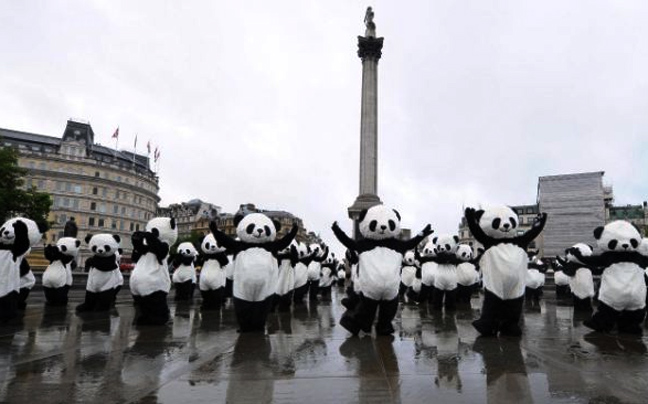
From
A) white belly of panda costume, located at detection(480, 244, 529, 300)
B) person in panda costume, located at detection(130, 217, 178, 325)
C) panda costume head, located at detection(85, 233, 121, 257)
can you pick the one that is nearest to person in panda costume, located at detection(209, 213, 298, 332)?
person in panda costume, located at detection(130, 217, 178, 325)

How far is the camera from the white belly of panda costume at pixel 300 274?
542 inches

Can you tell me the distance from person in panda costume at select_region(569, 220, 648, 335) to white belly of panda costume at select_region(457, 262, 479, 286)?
499 centimetres

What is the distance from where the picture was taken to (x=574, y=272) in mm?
12398

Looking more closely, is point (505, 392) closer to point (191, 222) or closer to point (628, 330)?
point (628, 330)

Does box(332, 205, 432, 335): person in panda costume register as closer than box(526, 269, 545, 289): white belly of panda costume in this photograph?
Yes

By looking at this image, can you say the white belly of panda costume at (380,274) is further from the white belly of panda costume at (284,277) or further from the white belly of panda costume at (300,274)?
the white belly of panda costume at (300,274)

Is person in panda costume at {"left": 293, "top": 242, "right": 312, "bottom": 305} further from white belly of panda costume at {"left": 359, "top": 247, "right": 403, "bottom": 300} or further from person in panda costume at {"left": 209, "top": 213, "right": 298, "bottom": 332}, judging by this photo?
white belly of panda costume at {"left": 359, "top": 247, "right": 403, "bottom": 300}

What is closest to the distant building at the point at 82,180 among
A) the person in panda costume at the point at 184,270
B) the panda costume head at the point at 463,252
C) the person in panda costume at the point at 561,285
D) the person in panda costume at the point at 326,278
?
the person in panda costume at the point at 326,278

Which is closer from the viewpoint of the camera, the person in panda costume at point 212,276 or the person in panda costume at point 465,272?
→ the person in panda costume at point 212,276

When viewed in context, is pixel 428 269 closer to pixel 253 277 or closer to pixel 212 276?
pixel 212 276

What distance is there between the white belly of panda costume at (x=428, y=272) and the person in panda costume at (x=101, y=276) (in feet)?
28.5

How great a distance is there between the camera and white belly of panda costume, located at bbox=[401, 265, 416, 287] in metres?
16.0

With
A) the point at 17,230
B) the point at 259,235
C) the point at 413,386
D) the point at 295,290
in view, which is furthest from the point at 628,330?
the point at 17,230

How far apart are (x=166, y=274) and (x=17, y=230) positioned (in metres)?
3.08
